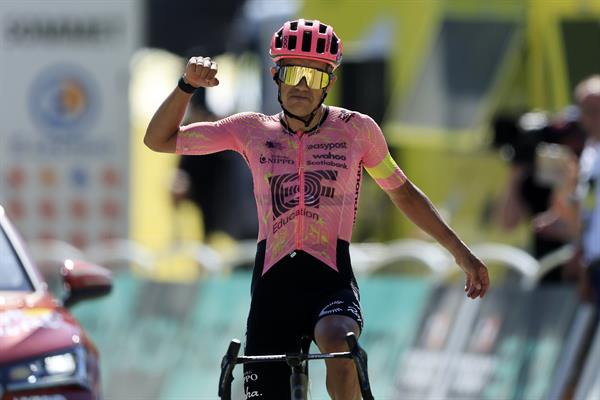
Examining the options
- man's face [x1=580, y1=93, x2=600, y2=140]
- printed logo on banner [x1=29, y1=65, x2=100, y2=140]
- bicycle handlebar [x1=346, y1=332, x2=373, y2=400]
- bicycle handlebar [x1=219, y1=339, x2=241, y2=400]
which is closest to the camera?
bicycle handlebar [x1=346, y1=332, x2=373, y2=400]

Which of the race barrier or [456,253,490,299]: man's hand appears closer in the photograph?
[456,253,490,299]: man's hand

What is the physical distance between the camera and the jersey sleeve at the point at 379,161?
749 cm

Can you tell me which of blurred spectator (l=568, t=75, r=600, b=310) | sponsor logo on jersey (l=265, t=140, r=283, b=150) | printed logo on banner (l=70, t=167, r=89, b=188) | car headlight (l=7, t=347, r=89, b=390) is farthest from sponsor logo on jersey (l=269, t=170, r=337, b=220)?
printed logo on banner (l=70, t=167, r=89, b=188)

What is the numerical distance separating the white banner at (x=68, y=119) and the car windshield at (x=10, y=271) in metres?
6.95

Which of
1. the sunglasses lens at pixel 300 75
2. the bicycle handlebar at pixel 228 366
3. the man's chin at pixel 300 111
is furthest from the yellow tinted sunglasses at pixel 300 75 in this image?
the bicycle handlebar at pixel 228 366

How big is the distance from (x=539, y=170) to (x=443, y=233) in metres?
4.03


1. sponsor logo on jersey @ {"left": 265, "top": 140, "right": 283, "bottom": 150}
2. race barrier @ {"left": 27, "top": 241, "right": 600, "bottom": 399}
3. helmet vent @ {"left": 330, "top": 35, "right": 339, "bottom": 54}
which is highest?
helmet vent @ {"left": 330, "top": 35, "right": 339, "bottom": 54}

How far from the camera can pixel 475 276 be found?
746 cm

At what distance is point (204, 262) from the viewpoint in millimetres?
13820

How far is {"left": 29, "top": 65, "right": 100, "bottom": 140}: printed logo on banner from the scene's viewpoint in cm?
1619

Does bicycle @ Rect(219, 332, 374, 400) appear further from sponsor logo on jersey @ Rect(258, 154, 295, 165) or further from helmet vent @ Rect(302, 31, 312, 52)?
helmet vent @ Rect(302, 31, 312, 52)

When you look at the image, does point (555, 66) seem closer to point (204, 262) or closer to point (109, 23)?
point (204, 262)

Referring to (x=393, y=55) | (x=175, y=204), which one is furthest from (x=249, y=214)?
(x=393, y=55)

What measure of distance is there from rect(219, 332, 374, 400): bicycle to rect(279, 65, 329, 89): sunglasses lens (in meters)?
1.07
